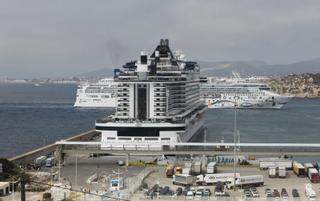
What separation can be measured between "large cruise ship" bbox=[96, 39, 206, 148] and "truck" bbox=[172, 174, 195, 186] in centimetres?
892

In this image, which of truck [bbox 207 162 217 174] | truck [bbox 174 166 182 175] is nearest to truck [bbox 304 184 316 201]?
truck [bbox 207 162 217 174]

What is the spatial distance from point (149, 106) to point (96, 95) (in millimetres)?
55052

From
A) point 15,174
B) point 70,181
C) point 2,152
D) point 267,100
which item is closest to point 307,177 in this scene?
point 70,181

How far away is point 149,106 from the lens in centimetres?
3806

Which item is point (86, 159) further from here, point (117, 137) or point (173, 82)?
point (173, 82)

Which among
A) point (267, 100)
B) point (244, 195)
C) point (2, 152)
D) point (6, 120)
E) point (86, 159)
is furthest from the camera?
point (267, 100)

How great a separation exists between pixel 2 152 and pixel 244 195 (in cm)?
2360

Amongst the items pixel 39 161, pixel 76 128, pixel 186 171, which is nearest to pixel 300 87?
pixel 76 128

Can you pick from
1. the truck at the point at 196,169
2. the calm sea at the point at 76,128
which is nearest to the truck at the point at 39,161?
the calm sea at the point at 76,128

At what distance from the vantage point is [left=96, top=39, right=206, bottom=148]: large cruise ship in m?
36.4

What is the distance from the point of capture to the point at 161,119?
123 feet

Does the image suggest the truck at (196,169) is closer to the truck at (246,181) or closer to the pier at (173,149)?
the truck at (246,181)

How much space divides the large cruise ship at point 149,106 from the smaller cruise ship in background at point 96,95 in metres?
47.8

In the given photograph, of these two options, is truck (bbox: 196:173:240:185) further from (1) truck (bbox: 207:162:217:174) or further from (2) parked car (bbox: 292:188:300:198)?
(2) parked car (bbox: 292:188:300:198)
